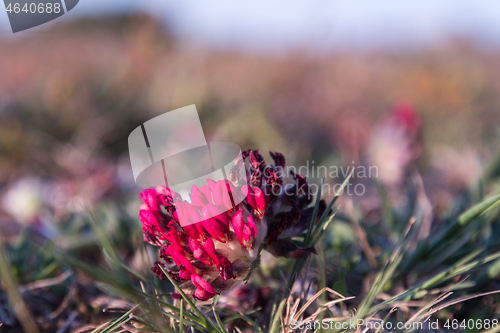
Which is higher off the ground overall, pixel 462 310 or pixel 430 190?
pixel 462 310

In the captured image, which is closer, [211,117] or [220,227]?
[220,227]

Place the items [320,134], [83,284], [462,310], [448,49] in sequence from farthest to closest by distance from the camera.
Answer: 1. [448,49]
2. [320,134]
3. [83,284]
4. [462,310]

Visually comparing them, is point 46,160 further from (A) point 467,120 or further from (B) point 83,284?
(A) point 467,120

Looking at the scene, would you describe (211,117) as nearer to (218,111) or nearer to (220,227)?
(218,111)

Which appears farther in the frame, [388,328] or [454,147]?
[454,147]

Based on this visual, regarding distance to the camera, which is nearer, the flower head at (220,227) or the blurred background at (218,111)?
the flower head at (220,227)

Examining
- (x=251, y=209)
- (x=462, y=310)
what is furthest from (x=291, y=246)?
(x=462, y=310)

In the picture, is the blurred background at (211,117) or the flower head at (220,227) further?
the blurred background at (211,117)

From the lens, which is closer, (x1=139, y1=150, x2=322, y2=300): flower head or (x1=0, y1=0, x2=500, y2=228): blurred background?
(x1=139, y1=150, x2=322, y2=300): flower head

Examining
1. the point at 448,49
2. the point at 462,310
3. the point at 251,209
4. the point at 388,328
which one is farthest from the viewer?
the point at 448,49

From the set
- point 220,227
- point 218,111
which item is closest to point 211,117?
point 218,111

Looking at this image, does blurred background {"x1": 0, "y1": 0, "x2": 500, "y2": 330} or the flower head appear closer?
the flower head
